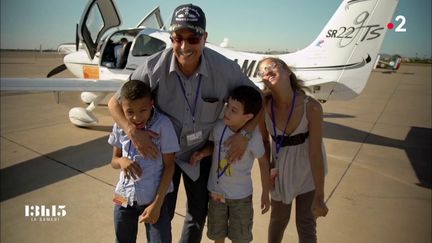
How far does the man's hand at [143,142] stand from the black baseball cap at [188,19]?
1.88 ft

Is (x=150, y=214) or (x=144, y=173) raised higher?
(x=144, y=173)

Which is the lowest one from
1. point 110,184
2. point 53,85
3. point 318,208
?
point 110,184

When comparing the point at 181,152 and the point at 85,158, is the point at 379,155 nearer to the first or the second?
the point at 181,152

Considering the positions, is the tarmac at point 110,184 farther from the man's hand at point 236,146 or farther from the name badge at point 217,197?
the man's hand at point 236,146

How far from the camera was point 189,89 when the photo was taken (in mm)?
1628

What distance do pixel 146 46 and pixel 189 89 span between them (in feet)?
16.3

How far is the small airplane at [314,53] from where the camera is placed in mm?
4746

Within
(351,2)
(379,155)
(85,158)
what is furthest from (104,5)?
(379,155)

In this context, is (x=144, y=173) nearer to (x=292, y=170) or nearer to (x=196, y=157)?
(x=196, y=157)

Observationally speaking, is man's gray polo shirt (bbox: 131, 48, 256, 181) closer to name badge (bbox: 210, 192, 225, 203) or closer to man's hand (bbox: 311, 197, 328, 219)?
name badge (bbox: 210, 192, 225, 203)

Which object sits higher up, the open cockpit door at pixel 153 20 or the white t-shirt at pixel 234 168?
the open cockpit door at pixel 153 20

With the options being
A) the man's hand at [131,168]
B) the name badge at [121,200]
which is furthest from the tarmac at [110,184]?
the man's hand at [131,168]

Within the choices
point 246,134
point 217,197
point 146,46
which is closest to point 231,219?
point 217,197

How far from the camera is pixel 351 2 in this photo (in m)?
5.00
